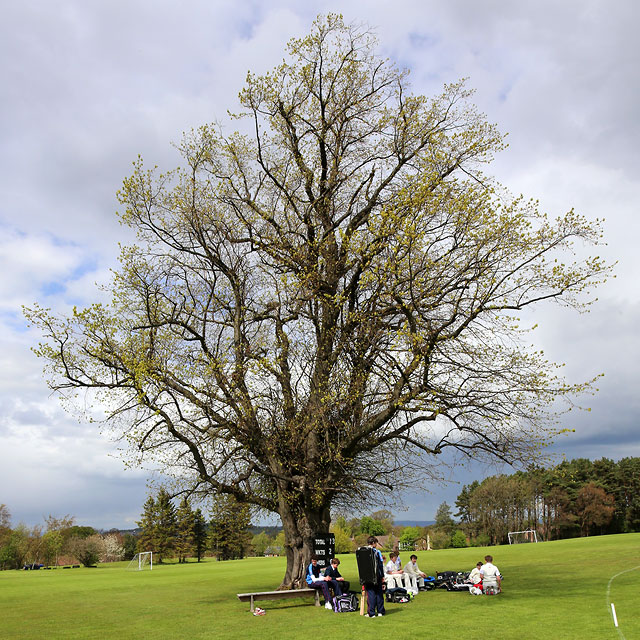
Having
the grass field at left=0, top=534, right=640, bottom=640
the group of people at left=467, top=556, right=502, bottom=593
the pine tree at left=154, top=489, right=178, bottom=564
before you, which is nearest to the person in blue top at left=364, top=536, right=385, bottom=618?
the grass field at left=0, top=534, right=640, bottom=640

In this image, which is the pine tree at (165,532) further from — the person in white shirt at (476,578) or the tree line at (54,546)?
the person in white shirt at (476,578)

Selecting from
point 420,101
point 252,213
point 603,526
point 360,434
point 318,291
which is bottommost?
point 603,526

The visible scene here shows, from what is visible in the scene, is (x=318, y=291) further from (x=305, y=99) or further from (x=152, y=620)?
(x=152, y=620)

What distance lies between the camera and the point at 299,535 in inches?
804

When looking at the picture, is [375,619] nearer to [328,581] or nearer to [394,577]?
[328,581]

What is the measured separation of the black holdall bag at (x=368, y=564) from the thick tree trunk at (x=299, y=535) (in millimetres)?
5420

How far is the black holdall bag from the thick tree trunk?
5.42 m

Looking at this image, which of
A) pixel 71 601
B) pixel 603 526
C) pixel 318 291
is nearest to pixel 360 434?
pixel 318 291

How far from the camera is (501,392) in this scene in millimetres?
18234

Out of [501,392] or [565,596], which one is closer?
[565,596]

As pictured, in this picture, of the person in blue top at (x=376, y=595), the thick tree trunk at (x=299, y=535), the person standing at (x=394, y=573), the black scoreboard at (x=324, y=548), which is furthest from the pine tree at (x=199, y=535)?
the person in blue top at (x=376, y=595)

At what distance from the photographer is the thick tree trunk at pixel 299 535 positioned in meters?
19.8

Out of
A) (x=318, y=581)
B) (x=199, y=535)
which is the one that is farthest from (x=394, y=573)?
(x=199, y=535)

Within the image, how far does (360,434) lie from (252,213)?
10.2 m
